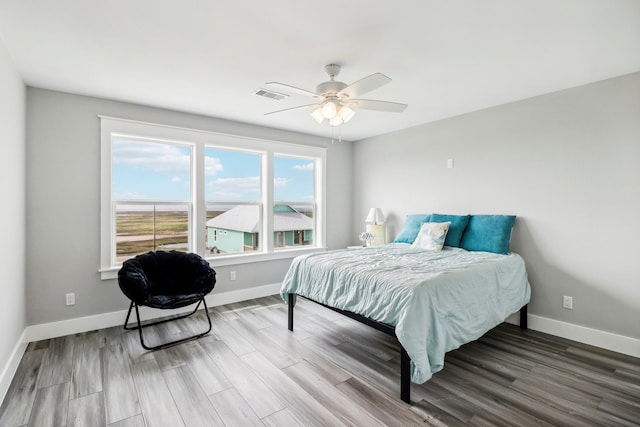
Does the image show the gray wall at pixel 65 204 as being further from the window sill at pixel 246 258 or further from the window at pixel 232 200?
the window at pixel 232 200

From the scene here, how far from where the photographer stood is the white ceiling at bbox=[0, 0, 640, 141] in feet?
6.14

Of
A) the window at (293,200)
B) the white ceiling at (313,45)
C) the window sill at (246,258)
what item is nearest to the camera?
the white ceiling at (313,45)

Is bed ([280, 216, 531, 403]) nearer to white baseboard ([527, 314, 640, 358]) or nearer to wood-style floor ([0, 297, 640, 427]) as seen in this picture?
white baseboard ([527, 314, 640, 358])

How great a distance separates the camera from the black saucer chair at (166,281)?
2818 mm

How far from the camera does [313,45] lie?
2.27 metres


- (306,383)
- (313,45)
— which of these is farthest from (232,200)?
(306,383)

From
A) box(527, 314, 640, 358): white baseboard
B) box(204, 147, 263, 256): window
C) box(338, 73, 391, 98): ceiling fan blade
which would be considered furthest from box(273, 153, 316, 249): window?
box(527, 314, 640, 358): white baseboard

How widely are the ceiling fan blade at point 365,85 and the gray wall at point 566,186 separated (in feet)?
7.15

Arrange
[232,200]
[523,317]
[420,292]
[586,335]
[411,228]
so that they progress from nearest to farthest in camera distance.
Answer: [420,292] < [586,335] < [523,317] < [411,228] < [232,200]

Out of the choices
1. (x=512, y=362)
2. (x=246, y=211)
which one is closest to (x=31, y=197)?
(x=246, y=211)

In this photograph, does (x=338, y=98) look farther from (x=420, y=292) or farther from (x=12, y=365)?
(x=12, y=365)

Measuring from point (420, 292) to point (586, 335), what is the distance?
7.13ft

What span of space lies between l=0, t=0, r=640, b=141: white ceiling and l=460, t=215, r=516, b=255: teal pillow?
4.41ft

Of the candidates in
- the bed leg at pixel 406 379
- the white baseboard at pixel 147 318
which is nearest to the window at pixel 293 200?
the white baseboard at pixel 147 318
